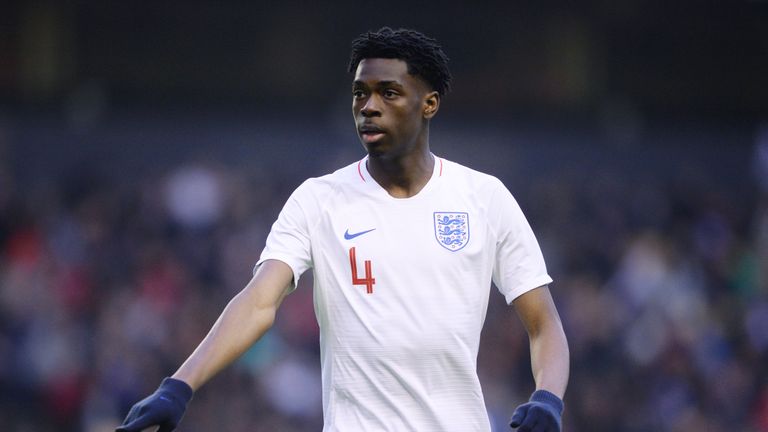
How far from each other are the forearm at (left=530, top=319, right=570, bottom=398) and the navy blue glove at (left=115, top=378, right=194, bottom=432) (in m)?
1.22

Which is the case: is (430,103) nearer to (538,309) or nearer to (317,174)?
(538,309)

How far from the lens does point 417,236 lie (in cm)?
432

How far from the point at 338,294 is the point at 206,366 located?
59 cm

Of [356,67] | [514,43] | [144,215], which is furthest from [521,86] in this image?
[356,67]

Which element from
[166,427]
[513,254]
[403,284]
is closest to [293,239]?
[403,284]

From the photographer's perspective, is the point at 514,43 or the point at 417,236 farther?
the point at 514,43

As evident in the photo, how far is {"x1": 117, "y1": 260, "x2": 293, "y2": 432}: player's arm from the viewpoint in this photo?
362 cm

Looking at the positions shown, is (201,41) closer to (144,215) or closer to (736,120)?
(144,215)

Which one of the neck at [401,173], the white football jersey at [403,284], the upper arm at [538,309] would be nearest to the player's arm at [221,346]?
the white football jersey at [403,284]

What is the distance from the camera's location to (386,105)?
4301mm

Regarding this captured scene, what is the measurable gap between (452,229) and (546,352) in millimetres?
543

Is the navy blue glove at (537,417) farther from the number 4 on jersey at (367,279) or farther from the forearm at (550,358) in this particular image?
the number 4 on jersey at (367,279)

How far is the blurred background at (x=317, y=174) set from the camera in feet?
35.2

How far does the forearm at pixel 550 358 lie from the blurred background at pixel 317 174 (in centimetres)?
557
